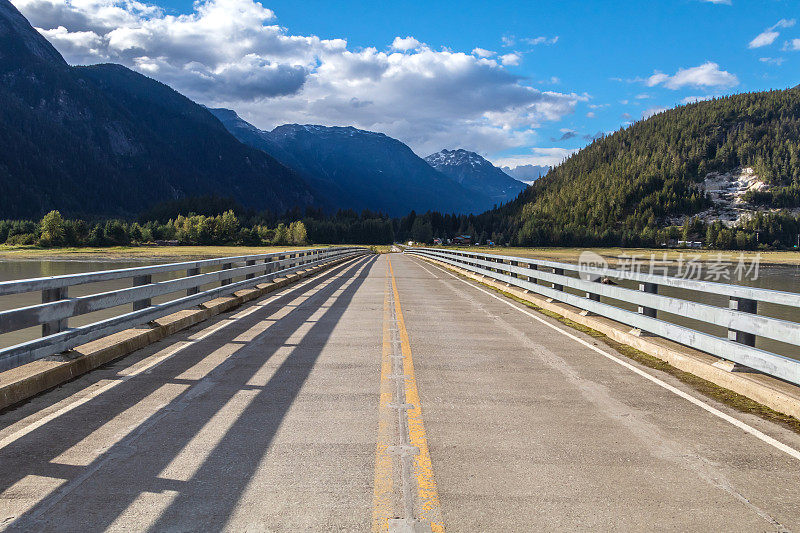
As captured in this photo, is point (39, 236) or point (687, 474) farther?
point (39, 236)

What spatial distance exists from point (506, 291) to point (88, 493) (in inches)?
611

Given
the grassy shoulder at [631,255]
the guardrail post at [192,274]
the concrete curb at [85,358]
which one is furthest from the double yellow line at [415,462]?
the grassy shoulder at [631,255]

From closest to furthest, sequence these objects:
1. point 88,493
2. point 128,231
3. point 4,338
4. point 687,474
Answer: point 88,493, point 687,474, point 4,338, point 128,231

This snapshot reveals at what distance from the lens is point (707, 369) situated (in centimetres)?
644

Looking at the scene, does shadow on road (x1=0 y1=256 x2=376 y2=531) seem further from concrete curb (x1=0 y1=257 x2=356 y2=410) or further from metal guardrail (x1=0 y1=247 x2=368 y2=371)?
metal guardrail (x1=0 y1=247 x2=368 y2=371)

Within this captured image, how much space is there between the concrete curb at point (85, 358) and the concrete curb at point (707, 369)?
24.6 ft

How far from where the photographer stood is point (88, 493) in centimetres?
333

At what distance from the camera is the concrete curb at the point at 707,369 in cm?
527

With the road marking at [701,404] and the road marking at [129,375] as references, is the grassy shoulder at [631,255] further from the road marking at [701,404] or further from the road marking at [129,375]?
the road marking at [701,404]

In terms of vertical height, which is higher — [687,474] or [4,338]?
[687,474]

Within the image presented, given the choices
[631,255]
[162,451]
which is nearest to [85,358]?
[162,451]

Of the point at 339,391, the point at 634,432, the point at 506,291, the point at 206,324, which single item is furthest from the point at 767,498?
the point at 506,291

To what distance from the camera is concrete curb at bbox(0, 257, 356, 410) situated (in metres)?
5.20

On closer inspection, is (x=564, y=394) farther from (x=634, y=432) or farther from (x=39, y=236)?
(x=39, y=236)
